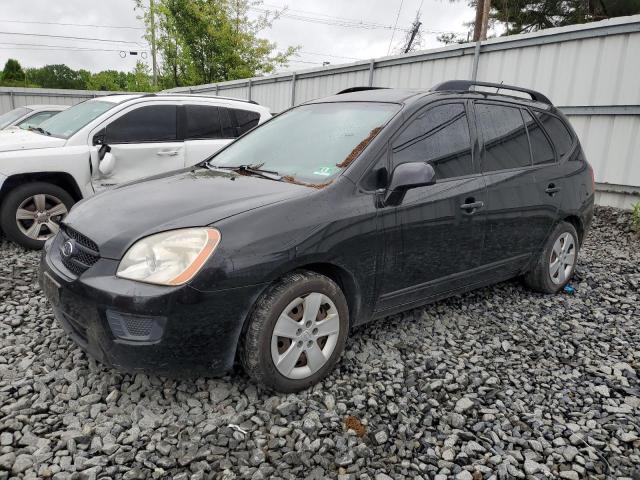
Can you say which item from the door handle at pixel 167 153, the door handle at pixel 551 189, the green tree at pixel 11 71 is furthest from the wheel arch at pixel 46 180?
the green tree at pixel 11 71

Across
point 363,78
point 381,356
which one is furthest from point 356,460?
point 363,78

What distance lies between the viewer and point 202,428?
2.30 meters

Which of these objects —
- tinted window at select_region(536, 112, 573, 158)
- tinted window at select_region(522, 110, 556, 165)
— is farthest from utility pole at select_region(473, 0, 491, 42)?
tinted window at select_region(522, 110, 556, 165)

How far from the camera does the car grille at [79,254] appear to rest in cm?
236

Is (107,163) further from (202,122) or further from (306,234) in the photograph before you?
(306,234)

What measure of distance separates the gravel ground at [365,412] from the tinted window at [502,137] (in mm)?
1269

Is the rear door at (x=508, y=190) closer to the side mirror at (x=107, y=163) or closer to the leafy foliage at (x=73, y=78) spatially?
the side mirror at (x=107, y=163)

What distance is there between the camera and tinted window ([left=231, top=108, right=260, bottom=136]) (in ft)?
21.1

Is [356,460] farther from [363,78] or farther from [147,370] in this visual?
[363,78]

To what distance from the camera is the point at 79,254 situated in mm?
2447

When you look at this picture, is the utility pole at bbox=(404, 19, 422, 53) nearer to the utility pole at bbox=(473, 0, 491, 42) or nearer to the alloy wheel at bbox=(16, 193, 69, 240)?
the utility pole at bbox=(473, 0, 491, 42)

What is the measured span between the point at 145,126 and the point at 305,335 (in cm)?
414

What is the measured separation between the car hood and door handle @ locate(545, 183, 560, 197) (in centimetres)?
233

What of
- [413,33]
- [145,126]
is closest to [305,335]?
[145,126]
